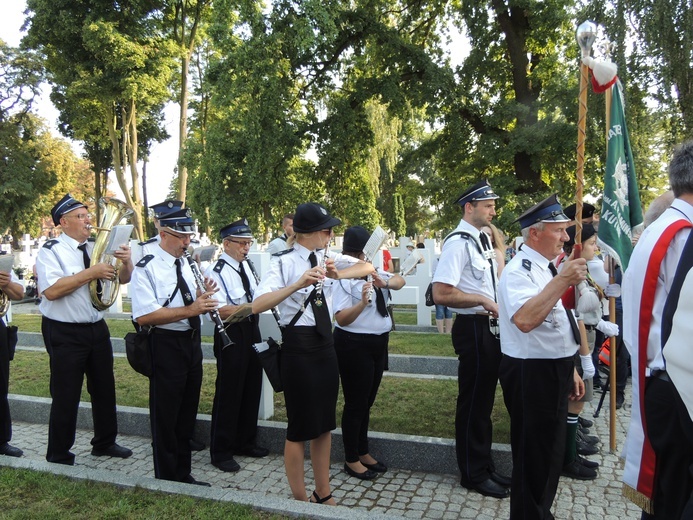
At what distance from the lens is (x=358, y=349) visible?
490 centimetres

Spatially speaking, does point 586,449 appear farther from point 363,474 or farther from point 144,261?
point 144,261

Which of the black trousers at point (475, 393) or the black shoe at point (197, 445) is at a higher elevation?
the black trousers at point (475, 393)

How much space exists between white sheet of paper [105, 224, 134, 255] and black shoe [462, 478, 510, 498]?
12.0 feet

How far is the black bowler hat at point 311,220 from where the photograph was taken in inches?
157

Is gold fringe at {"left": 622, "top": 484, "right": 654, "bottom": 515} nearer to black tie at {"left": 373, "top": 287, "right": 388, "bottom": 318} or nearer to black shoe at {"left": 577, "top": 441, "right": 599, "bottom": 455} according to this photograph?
black tie at {"left": 373, "top": 287, "right": 388, "bottom": 318}

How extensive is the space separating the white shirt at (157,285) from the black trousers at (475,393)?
7.70 ft

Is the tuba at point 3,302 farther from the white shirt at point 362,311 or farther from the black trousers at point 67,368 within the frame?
the white shirt at point 362,311

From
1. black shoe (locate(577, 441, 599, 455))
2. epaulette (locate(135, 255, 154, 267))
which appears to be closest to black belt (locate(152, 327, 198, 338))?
epaulette (locate(135, 255, 154, 267))

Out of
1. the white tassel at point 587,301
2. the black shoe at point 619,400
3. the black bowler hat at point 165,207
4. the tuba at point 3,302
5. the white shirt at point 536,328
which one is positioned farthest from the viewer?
the black shoe at point 619,400

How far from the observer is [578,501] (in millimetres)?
4301

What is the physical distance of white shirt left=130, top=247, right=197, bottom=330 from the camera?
14.7 feet

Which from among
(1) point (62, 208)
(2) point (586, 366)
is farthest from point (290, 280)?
(2) point (586, 366)

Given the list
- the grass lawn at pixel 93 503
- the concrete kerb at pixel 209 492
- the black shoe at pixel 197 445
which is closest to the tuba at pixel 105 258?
the concrete kerb at pixel 209 492

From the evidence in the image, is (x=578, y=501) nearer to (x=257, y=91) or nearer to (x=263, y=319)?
(x=263, y=319)
